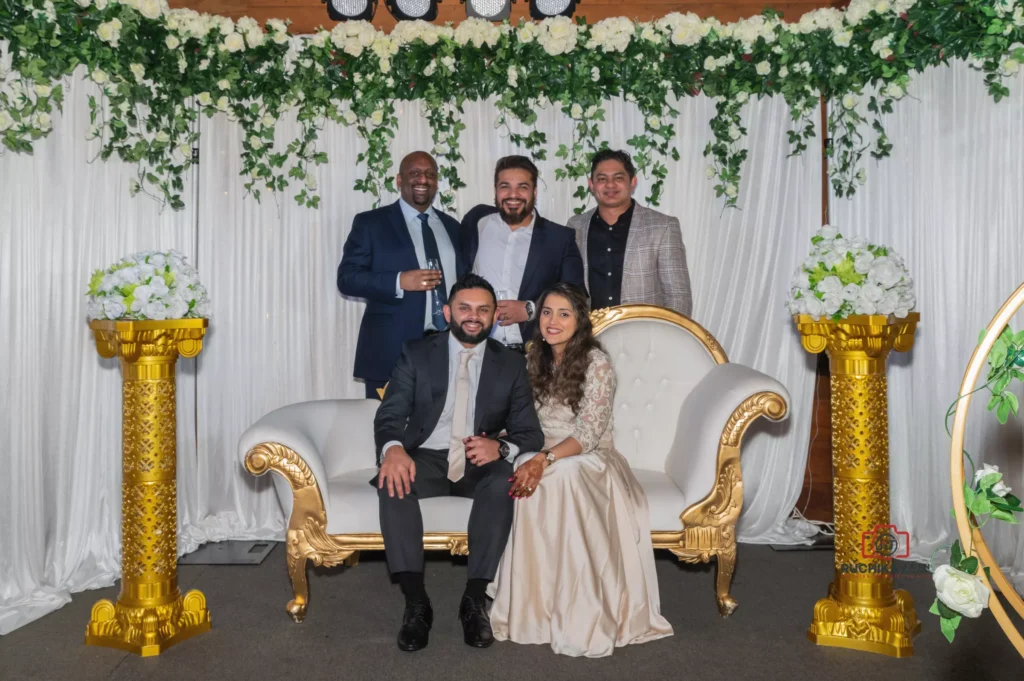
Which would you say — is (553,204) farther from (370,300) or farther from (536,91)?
(370,300)

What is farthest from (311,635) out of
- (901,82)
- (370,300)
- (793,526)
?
(901,82)

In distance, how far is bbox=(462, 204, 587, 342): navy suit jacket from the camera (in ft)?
13.3

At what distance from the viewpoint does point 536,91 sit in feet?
14.7

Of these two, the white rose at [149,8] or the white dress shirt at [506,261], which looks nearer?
the white rose at [149,8]

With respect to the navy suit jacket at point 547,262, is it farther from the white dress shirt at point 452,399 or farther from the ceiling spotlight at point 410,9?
the ceiling spotlight at point 410,9

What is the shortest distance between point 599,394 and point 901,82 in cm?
210

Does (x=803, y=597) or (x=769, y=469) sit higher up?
(x=769, y=469)

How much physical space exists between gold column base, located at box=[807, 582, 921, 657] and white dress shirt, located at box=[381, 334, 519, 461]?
141 cm

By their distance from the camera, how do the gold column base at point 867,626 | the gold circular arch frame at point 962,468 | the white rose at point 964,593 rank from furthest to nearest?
the gold column base at point 867,626
the gold circular arch frame at point 962,468
the white rose at point 964,593

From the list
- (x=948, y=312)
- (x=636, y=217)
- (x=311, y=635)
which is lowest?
(x=311, y=635)

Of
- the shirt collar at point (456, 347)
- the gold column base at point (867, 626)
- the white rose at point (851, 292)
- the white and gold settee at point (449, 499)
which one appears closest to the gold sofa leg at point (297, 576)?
the white and gold settee at point (449, 499)

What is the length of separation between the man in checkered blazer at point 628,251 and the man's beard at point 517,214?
35 cm

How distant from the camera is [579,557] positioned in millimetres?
3148

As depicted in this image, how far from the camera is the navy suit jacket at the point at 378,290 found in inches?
165
